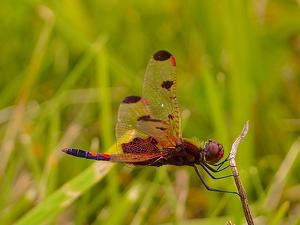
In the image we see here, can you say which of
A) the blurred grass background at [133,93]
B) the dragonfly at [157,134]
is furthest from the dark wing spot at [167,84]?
the blurred grass background at [133,93]

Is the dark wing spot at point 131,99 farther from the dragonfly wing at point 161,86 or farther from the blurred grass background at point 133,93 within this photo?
the blurred grass background at point 133,93

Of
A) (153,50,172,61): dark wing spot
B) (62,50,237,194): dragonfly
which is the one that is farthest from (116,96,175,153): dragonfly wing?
(153,50,172,61): dark wing spot

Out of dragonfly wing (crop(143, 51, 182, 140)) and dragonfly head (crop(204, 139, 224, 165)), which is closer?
dragonfly head (crop(204, 139, 224, 165))

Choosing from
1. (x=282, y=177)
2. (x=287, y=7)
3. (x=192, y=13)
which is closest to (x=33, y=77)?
(x=192, y=13)

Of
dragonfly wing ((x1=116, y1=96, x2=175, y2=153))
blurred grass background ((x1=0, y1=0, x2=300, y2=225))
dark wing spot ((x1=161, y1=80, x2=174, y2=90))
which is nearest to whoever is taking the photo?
dragonfly wing ((x1=116, y1=96, x2=175, y2=153))

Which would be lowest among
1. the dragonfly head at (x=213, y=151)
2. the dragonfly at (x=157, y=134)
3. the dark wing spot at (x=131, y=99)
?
the dragonfly head at (x=213, y=151)

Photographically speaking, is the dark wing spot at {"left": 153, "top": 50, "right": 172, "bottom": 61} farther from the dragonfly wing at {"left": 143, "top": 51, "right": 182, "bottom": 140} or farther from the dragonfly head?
the dragonfly head
